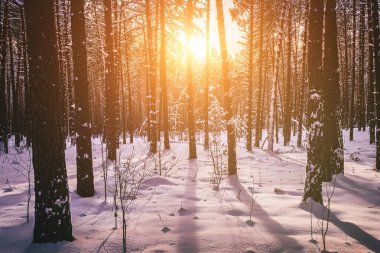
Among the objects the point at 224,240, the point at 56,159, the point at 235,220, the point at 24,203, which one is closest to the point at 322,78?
the point at 235,220

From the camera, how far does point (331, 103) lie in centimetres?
759

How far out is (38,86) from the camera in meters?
3.64

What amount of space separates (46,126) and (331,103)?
22.6 feet

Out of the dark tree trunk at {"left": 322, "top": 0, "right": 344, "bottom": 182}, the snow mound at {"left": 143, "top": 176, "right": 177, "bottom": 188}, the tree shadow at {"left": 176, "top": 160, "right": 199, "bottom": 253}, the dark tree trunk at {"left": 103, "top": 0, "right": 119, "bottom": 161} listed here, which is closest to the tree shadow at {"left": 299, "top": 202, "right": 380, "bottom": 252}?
the tree shadow at {"left": 176, "top": 160, "right": 199, "bottom": 253}

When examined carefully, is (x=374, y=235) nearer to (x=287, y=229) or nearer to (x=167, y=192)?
(x=287, y=229)

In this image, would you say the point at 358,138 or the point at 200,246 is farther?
the point at 358,138

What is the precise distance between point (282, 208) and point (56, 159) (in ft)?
12.9

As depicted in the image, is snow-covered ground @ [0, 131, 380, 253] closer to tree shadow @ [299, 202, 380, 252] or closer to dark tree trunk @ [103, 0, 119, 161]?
tree shadow @ [299, 202, 380, 252]

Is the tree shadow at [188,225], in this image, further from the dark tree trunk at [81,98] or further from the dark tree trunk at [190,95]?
the dark tree trunk at [190,95]

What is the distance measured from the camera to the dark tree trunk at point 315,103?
520 cm

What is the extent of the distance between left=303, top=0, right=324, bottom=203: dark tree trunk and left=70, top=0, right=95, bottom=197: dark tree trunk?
4.60 metres

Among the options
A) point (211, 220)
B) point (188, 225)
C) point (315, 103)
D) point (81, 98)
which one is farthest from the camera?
point (81, 98)

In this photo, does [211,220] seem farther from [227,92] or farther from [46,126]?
[227,92]

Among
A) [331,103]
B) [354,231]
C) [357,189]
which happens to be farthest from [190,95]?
[354,231]
